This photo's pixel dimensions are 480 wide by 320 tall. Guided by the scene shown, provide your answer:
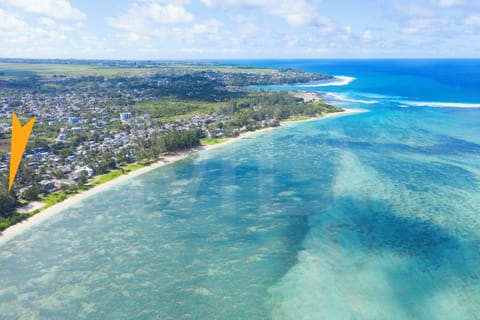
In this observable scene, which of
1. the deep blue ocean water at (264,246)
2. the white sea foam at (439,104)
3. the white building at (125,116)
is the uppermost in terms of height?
the white sea foam at (439,104)

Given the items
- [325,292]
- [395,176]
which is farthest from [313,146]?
[325,292]

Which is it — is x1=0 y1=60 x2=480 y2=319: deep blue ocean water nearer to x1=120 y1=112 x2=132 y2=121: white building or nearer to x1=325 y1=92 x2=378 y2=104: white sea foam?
x1=120 y1=112 x2=132 y2=121: white building

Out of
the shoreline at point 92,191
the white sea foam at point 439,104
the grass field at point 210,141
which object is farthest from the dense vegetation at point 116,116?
the white sea foam at point 439,104

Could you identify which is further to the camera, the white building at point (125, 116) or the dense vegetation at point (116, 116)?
the white building at point (125, 116)

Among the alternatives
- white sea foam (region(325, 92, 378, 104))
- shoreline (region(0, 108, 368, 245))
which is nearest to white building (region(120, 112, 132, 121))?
shoreline (region(0, 108, 368, 245))

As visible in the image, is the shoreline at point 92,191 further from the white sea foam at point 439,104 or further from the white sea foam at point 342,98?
the white sea foam at point 439,104

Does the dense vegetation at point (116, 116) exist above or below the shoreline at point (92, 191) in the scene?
above

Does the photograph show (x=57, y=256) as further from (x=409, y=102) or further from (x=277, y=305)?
(x=409, y=102)

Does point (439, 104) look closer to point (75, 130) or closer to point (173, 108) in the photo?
point (173, 108)
